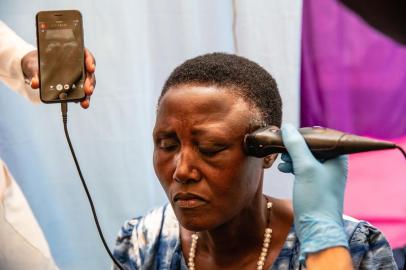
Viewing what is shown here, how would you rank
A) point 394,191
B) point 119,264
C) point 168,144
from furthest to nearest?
point 394,191 < point 119,264 < point 168,144

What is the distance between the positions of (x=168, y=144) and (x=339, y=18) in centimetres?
77

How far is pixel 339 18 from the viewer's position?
5.49ft

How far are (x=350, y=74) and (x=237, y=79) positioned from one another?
65cm

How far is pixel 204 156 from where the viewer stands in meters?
1.08

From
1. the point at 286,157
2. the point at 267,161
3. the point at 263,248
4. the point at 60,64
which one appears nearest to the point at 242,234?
the point at 263,248

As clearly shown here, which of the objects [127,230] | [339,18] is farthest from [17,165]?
[339,18]

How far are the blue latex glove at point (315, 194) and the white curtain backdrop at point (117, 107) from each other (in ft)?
2.46

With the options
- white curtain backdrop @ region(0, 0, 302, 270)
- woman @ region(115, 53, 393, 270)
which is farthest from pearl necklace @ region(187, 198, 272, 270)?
white curtain backdrop @ region(0, 0, 302, 270)

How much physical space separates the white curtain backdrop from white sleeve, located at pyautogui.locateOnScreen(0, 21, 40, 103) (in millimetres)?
97

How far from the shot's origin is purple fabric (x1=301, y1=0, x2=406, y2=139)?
5.47 feet

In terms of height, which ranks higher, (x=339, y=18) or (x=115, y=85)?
(x=339, y=18)

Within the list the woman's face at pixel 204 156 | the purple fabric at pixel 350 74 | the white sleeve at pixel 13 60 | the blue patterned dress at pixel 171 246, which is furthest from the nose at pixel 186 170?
the purple fabric at pixel 350 74

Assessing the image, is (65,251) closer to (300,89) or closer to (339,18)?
(300,89)

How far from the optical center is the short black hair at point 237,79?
3.70 feet
